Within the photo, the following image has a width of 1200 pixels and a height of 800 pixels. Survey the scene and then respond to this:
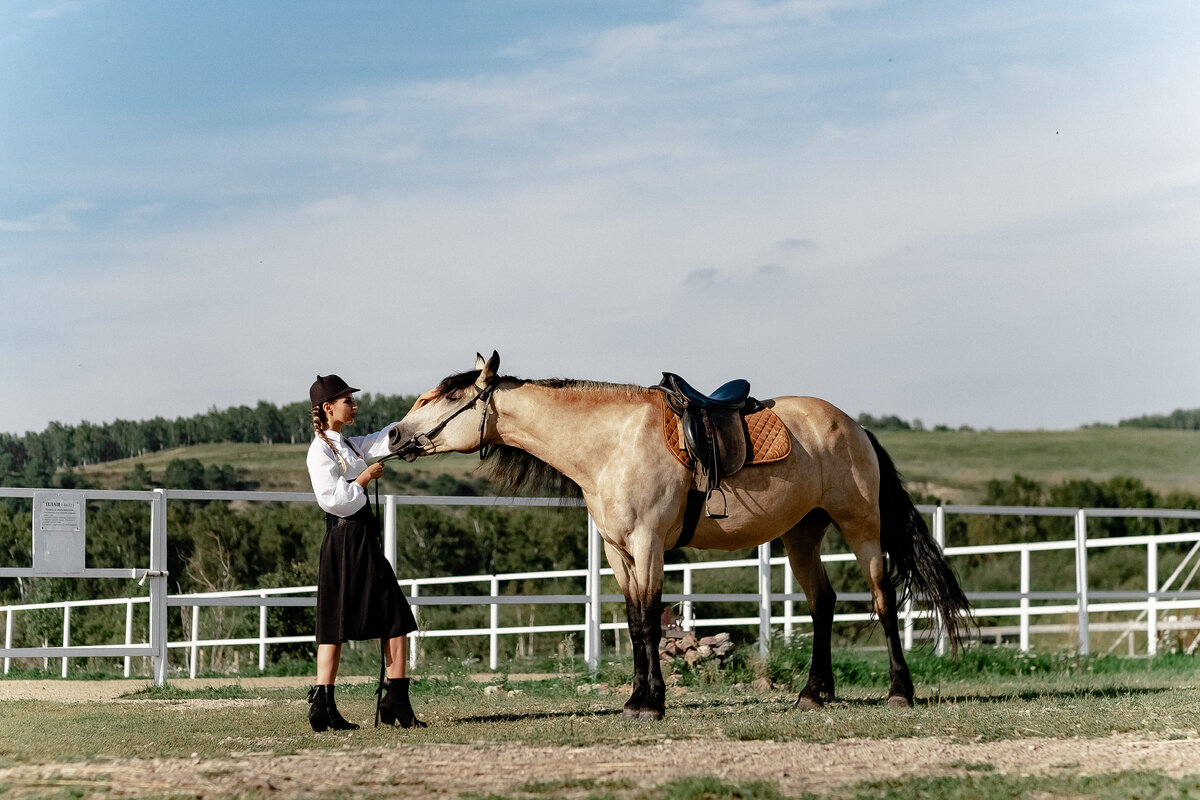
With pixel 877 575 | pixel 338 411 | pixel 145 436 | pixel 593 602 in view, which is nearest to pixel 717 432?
pixel 877 575

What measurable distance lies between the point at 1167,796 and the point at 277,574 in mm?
20820

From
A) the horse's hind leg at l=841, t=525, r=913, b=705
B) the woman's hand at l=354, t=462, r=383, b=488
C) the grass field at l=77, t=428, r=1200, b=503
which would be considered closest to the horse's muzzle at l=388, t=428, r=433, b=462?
the woman's hand at l=354, t=462, r=383, b=488

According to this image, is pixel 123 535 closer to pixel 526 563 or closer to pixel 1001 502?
pixel 526 563

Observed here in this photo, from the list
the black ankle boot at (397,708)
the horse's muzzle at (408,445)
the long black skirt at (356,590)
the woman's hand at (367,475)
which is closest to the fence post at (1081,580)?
the horse's muzzle at (408,445)

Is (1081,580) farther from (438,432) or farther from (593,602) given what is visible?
(438,432)

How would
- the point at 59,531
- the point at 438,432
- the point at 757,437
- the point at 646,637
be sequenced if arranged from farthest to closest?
the point at 59,531, the point at 757,437, the point at 438,432, the point at 646,637

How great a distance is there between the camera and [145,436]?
39906 millimetres

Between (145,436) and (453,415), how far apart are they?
35183 millimetres

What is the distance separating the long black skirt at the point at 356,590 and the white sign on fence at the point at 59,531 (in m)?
3.23

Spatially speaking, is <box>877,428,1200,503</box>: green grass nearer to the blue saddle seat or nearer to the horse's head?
the blue saddle seat

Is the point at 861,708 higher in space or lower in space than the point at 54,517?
lower

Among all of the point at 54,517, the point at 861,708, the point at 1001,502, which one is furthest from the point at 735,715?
the point at 1001,502

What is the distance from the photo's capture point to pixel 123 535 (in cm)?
2616

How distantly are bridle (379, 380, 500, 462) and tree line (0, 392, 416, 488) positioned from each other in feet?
62.0
